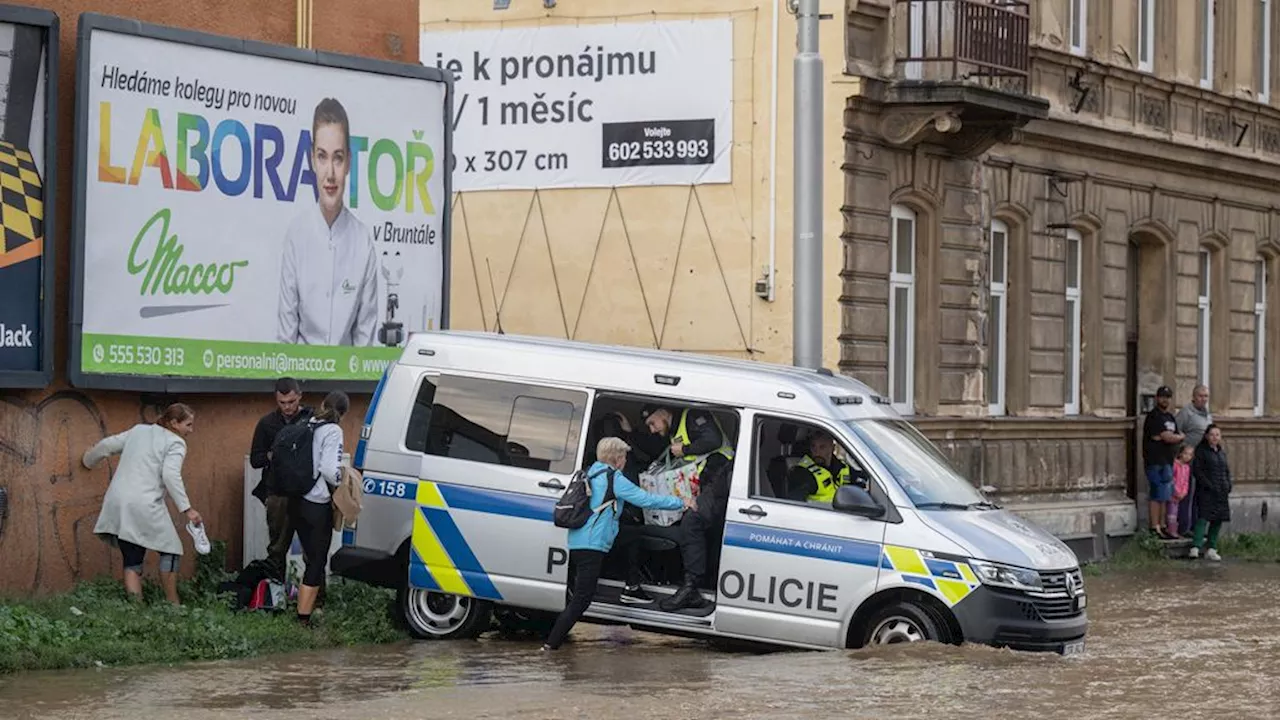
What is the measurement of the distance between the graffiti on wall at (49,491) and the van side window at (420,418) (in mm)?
2187

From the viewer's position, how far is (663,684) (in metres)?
14.3

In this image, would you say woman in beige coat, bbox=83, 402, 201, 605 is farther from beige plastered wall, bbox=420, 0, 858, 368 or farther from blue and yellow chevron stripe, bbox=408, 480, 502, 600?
beige plastered wall, bbox=420, 0, 858, 368

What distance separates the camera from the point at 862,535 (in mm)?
15805

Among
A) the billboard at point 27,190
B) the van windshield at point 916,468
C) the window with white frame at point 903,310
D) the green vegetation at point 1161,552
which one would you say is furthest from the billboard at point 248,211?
the green vegetation at point 1161,552

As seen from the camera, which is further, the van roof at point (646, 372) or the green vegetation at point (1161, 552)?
the green vegetation at point (1161, 552)

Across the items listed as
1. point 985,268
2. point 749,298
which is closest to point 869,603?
point 749,298

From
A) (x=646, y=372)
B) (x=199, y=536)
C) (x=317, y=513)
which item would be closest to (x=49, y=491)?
(x=199, y=536)

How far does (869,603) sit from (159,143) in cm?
606

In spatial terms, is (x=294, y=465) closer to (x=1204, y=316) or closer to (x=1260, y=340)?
(x=1204, y=316)

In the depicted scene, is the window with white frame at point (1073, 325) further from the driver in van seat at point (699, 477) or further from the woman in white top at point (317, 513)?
the woman in white top at point (317, 513)

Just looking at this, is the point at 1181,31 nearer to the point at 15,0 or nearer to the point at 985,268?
the point at 985,268

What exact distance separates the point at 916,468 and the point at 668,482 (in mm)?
1645

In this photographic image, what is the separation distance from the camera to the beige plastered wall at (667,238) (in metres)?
25.9

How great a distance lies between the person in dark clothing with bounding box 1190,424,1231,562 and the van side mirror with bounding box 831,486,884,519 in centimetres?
1505
